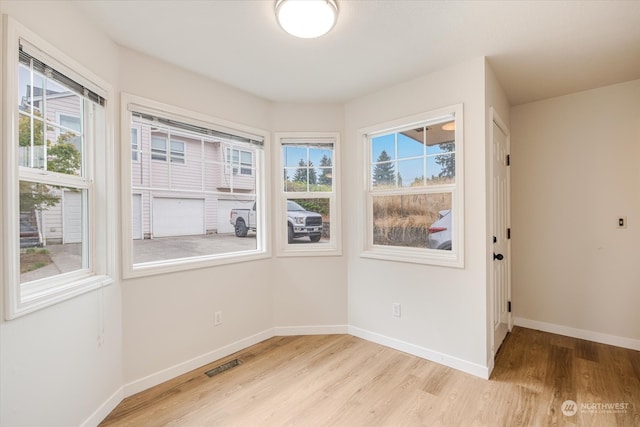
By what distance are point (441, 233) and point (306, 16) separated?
77.9 inches

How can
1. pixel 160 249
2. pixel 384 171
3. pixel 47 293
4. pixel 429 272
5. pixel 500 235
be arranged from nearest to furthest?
pixel 47 293, pixel 160 249, pixel 429 272, pixel 500 235, pixel 384 171

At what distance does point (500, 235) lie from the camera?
286 cm

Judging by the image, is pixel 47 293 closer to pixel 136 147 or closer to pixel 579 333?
pixel 136 147

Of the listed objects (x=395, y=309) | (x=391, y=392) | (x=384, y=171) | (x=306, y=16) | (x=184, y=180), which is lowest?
(x=391, y=392)

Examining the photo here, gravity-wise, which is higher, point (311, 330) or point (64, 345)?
point (64, 345)

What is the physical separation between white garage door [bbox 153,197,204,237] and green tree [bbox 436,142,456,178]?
2.15m

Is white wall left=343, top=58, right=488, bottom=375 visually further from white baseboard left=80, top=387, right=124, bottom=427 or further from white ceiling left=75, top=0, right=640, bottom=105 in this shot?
white baseboard left=80, top=387, right=124, bottom=427

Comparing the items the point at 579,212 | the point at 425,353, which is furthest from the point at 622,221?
the point at 425,353

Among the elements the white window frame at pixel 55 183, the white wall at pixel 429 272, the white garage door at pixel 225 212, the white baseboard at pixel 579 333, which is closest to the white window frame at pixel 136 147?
the white window frame at pixel 55 183

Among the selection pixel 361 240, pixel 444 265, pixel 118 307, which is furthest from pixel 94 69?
pixel 444 265

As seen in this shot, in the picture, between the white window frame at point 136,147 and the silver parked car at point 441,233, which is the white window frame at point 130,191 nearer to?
the white window frame at point 136,147

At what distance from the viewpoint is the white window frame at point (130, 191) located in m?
2.08

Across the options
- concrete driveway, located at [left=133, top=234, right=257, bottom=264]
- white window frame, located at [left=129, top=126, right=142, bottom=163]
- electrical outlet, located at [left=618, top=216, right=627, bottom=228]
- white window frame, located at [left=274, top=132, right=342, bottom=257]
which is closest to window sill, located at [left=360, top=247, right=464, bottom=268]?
white window frame, located at [left=274, top=132, right=342, bottom=257]

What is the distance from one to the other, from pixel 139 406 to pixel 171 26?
2510mm
